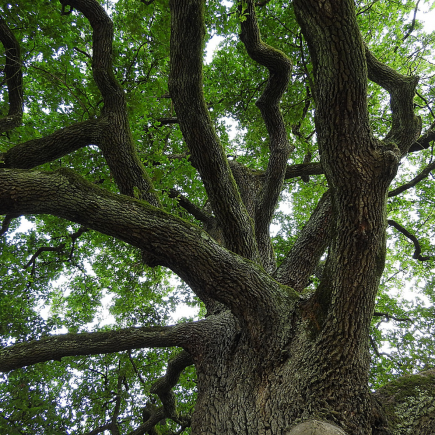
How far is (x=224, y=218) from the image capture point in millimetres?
4434

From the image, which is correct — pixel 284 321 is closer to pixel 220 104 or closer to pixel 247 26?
pixel 247 26

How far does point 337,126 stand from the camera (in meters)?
2.59

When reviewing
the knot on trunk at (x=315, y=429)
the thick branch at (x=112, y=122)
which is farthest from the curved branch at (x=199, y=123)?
the knot on trunk at (x=315, y=429)

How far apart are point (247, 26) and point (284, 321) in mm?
4183

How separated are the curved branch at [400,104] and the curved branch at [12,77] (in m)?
5.53

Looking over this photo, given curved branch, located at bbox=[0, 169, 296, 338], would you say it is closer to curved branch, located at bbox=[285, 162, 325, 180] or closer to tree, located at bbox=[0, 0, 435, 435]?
tree, located at bbox=[0, 0, 435, 435]

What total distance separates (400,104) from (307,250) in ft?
8.10

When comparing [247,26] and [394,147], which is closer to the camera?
[394,147]

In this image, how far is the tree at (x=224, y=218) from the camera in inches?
103

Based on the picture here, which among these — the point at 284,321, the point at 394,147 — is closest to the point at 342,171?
the point at 394,147

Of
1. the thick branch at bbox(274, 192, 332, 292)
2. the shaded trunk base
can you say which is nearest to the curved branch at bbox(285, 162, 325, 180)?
the thick branch at bbox(274, 192, 332, 292)

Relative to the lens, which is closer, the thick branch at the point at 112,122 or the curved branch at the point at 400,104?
the curved branch at the point at 400,104

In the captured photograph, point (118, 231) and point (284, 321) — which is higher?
point (118, 231)

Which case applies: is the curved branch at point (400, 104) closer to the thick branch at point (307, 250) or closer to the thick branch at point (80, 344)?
the thick branch at point (307, 250)
